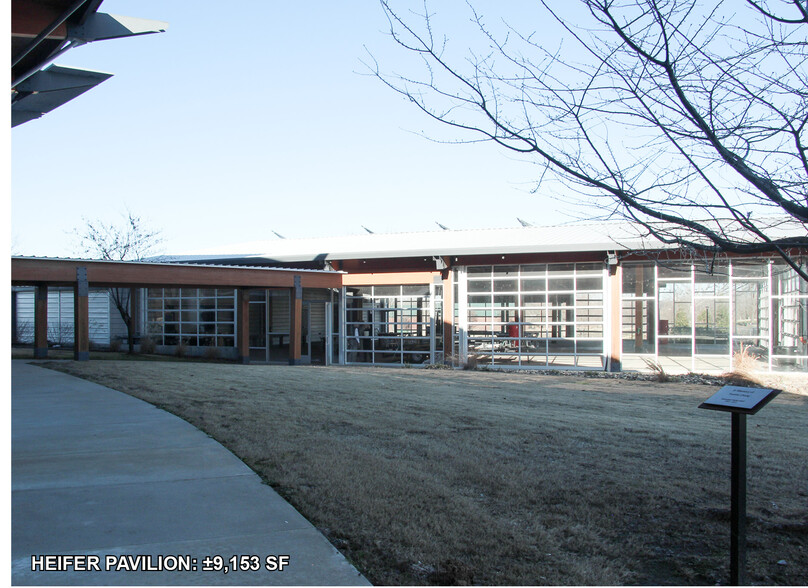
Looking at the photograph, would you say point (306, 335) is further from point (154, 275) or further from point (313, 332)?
point (154, 275)

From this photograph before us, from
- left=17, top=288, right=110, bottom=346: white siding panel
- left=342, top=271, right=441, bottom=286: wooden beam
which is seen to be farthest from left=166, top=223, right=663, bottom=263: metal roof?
left=17, top=288, right=110, bottom=346: white siding panel

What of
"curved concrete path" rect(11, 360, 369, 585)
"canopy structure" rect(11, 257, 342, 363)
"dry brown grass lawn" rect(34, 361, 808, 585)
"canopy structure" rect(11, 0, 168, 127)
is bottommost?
"dry brown grass lawn" rect(34, 361, 808, 585)

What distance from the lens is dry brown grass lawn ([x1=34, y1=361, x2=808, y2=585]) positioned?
173 inches

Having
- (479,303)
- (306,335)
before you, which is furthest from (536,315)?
(306,335)

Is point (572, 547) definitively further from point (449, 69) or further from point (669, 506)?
point (449, 69)

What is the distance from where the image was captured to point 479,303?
2372 centimetres

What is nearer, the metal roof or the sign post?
the sign post

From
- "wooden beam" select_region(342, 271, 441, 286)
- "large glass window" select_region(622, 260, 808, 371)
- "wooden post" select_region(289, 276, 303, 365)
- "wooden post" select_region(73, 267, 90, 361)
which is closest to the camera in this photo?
"wooden post" select_region(73, 267, 90, 361)

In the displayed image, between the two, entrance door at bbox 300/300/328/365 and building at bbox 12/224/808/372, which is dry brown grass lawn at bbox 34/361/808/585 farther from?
entrance door at bbox 300/300/328/365

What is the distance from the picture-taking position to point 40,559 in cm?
411

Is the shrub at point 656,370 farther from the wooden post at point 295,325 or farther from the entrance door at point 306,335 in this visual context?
the entrance door at point 306,335

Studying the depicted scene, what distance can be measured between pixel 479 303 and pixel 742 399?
1931cm

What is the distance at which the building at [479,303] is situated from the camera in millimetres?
19891

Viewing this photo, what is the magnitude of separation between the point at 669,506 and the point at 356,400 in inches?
251
